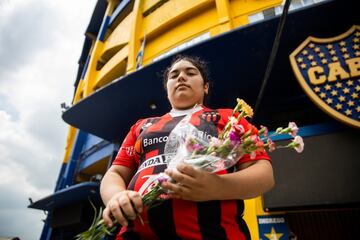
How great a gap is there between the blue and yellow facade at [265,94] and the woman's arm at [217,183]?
2793mm

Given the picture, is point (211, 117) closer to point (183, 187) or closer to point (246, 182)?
point (246, 182)

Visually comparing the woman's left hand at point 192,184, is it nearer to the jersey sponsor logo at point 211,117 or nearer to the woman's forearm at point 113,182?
the woman's forearm at point 113,182

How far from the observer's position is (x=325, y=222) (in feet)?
12.4

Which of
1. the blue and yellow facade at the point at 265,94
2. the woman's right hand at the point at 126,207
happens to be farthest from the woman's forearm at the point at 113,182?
the blue and yellow facade at the point at 265,94

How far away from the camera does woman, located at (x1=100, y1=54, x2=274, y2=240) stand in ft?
2.74

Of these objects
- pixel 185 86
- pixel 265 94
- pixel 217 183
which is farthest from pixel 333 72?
pixel 217 183

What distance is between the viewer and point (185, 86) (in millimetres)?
1508

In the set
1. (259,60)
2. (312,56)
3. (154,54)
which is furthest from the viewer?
(154,54)

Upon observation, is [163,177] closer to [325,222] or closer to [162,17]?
[325,222]

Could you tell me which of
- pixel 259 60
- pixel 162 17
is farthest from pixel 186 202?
pixel 162 17

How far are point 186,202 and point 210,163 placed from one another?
8.9 inches

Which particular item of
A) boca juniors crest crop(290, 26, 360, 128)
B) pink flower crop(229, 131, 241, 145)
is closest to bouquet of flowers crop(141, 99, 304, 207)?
pink flower crop(229, 131, 241, 145)

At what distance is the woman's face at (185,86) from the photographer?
1493 millimetres

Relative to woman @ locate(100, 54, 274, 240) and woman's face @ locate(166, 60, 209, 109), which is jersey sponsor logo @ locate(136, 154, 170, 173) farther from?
woman's face @ locate(166, 60, 209, 109)
